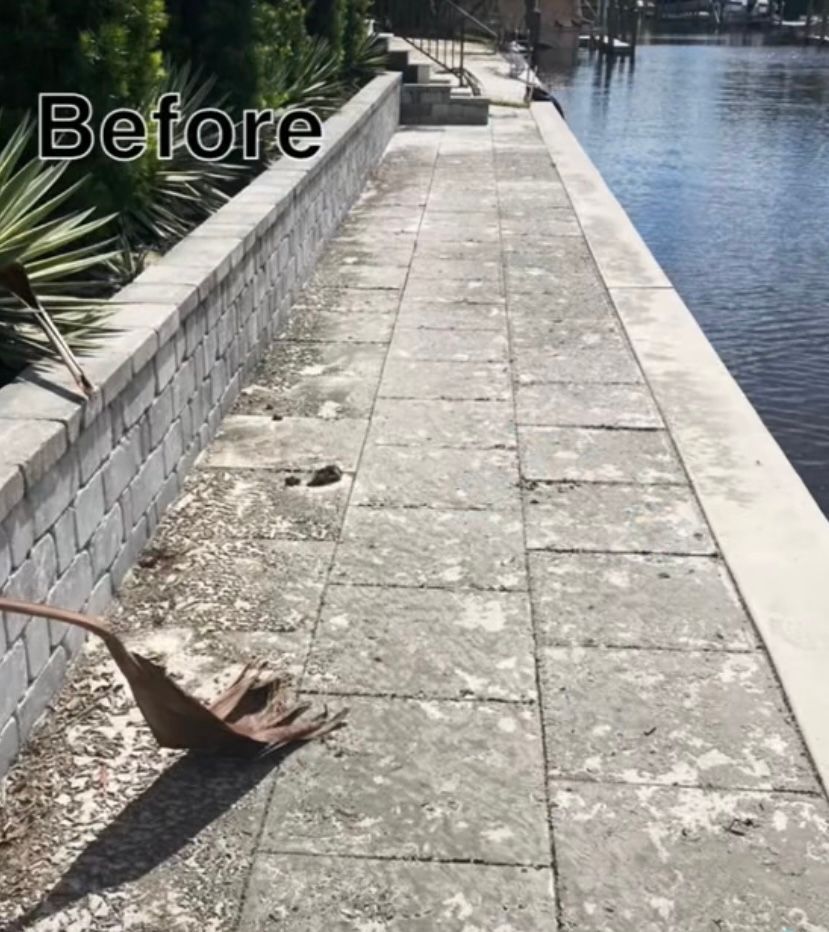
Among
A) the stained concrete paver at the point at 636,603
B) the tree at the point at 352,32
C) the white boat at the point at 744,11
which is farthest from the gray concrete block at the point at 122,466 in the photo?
the white boat at the point at 744,11

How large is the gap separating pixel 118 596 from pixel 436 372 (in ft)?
8.63

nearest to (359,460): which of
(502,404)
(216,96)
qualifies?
(502,404)

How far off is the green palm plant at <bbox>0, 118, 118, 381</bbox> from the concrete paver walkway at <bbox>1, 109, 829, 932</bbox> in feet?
2.68

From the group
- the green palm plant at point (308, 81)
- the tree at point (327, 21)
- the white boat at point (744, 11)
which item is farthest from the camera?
the white boat at point (744, 11)

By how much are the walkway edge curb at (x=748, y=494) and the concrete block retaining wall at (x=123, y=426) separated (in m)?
2.03

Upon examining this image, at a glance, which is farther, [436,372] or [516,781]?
[436,372]

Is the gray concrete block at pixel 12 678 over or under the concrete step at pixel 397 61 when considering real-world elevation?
under

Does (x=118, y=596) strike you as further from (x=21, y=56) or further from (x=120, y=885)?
(x=21, y=56)

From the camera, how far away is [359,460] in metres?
5.06

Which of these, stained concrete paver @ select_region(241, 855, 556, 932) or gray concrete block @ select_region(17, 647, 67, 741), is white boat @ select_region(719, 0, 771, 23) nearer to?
gray concrete block @ select_region(17, 647, 67, 741)

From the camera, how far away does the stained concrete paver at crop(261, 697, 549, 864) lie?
2.85 meters

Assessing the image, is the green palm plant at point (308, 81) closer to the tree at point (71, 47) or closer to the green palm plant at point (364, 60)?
the green palm plant at point (364, 60)

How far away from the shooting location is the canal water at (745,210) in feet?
28.6

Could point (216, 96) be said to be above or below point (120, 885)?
above
